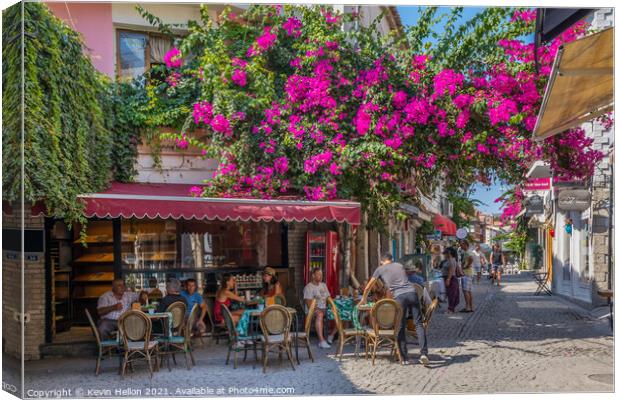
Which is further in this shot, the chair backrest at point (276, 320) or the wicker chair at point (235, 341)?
the chair backrest at point (276, 320)

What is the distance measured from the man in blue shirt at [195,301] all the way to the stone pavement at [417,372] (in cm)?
49

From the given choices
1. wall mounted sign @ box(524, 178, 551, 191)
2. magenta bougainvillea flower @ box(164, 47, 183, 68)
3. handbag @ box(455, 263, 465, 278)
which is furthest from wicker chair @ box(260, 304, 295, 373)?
handbag @ box(455, 263, 465, 278)

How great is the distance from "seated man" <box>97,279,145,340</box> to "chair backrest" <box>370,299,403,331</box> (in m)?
3.42

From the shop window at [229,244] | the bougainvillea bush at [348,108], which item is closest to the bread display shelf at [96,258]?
the shop window at [229,244]

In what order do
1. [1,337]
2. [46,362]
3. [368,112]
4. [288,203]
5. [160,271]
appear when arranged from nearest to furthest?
[1,337], [46,362], [288,203], [368,112], [160,271]

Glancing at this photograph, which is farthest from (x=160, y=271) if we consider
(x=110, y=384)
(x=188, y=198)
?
(x=110, y=384)

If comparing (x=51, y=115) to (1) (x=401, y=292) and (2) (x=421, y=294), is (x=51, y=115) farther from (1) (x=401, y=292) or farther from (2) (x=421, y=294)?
(2) (x=421, y=294)

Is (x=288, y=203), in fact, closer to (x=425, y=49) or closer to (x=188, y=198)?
(x=188, y=198)

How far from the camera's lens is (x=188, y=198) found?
10.2 m

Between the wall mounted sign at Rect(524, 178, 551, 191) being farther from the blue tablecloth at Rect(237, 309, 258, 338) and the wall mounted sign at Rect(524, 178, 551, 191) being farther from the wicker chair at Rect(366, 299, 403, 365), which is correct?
the blue tablecloth at Rect(237, 309, 258, 338)

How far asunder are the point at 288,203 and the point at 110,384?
3.53 meters

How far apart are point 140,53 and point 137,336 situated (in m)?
4.44

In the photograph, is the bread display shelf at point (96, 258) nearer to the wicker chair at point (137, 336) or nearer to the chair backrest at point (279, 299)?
the chair backrest at point (279, 299)

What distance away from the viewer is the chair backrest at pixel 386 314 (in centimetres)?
1039
